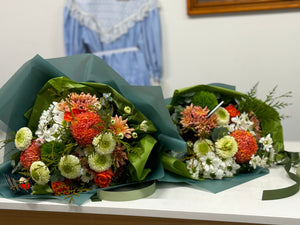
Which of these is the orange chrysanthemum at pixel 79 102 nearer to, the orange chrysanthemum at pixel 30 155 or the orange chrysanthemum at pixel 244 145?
the orange chrysanthemum at pixel 30 155

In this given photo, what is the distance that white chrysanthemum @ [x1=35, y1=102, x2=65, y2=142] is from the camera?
760 millimetres

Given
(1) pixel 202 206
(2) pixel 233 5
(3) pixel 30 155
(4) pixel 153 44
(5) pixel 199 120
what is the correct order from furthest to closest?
(4) pixel 153 44 < (2) pixel 233 5 < (5) pixel 199 120 < (3) pixel 30 155 < (1) pixel 202 206

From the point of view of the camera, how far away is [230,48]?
1870mm

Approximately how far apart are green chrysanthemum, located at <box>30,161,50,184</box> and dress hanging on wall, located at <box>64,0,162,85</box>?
129cm

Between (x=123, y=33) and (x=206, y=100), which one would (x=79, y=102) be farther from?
(x=123, y=33)

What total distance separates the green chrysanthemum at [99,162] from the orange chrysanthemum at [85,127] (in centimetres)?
3

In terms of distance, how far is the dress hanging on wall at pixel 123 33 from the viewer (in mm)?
1927

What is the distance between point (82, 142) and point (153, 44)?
1.30 m

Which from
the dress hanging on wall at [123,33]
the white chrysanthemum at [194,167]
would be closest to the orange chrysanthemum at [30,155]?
the white chrysanthemum at [194,167]

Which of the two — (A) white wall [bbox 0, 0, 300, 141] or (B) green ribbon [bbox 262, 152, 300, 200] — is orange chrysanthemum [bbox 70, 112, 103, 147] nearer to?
(B) green ribbon [bbox 262, 152, 300, 200]

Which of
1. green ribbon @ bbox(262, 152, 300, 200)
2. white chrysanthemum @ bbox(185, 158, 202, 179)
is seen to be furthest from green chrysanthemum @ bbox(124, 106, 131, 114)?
green ribbon @ bbox(262, 152, 300, 200)

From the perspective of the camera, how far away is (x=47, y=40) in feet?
7.03

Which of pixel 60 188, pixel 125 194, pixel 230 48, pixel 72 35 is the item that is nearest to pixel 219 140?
pixel 125 194

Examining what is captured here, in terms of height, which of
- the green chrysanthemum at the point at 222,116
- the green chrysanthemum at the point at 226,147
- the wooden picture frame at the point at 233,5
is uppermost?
the wooden picture frame at the point at 233,5
